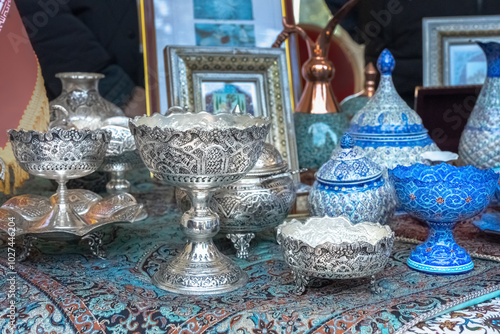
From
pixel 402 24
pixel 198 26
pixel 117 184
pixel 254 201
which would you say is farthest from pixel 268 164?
pixel 402 24

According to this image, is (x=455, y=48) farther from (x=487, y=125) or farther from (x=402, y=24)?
(x=487, y=125)

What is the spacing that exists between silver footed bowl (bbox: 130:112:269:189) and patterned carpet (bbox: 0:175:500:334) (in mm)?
202

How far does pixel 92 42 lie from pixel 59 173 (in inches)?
34.2

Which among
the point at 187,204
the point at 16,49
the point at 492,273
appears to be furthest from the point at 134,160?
the point at 492,273

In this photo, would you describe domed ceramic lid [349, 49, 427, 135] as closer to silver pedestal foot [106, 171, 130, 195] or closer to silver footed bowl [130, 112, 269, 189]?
silver footed bowl [130, 112, 269, 189]

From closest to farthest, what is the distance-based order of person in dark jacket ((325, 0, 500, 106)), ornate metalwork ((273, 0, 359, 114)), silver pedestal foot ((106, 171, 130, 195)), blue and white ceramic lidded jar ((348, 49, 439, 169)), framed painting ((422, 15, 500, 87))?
blue and white ceramic lidded jar ((348, 49, 439, 169)) < silver pedestal foot ((106, 171, 130, 195)) < ornate metalwork ((273, 0, 359, 114)) < framed painting ((422, 15, 500, 87)) < person in dark jacket ((325, 0, 500, 106))

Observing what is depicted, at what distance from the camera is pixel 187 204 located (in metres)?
1.33

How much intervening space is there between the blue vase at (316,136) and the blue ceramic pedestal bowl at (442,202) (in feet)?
1.73

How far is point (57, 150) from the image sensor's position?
1.19m

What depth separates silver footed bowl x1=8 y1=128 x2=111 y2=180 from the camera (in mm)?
1176

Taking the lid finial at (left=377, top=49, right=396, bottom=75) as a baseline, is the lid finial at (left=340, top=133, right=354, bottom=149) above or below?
below

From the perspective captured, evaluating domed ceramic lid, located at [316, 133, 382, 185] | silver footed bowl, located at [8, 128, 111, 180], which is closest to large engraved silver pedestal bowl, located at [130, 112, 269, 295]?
silver footed bowl, located at [8, 128, 111, 180]

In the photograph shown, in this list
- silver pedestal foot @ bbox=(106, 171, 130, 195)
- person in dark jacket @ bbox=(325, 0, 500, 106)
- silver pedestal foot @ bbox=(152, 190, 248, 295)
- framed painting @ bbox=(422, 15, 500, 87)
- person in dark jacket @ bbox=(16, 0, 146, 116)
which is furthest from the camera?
person in dark jacket @ bbox=(325, 0, 500, 106)

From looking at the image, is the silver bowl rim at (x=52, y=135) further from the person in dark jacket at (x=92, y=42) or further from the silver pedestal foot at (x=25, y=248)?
the person in dark jacket at (x=92, y=42)
